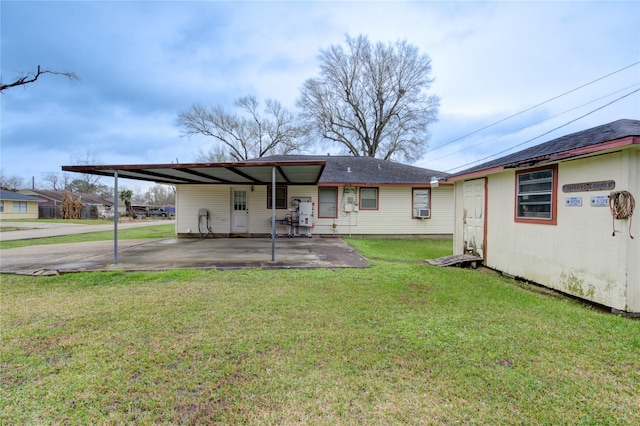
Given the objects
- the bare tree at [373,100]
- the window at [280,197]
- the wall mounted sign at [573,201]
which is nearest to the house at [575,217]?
the wall mounted sign at [573,201]

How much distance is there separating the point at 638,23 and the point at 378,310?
12.9 meters

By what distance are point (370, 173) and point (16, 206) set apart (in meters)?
35.9

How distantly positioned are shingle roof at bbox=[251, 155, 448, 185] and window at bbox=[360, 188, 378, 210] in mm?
420

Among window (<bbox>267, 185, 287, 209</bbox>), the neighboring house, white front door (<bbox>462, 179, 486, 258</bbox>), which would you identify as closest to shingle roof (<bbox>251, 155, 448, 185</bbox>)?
window (<bbox>267, 185, 287, 209</bbox>)

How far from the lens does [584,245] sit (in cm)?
397

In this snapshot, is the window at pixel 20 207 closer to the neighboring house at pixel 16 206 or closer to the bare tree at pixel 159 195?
the neighboring house at pixel 16 206

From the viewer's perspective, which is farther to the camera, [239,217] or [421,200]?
[421,200]

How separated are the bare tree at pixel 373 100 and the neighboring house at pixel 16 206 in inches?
1152

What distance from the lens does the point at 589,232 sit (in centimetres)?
389

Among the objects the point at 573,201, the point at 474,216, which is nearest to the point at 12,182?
the point at 474,216

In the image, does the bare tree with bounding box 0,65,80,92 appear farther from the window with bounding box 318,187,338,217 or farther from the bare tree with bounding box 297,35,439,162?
the bare tree with bounding box 297,35,439,162

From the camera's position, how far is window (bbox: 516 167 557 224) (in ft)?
14.9

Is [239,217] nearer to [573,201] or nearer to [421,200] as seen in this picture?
[421,200]

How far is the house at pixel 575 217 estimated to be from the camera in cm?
347
